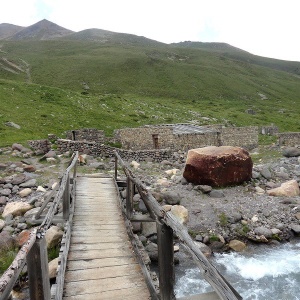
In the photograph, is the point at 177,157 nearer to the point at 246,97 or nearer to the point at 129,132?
the point at 129,132

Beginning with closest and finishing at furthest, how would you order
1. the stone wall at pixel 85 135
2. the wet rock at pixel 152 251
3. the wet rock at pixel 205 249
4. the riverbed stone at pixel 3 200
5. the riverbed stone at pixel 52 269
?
the riverbed stone at pixel 52 269 → the wet rock at pixel 152 251 → the wet rock at pixel 205 249 → the riverbed stone at pixel 3 200 → the stone wall at pixel 85 135

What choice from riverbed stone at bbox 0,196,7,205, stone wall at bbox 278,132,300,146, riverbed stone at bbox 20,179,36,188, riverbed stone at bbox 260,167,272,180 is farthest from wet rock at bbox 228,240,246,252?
stone wall at bbox 278,132,300,146

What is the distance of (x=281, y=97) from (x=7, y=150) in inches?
4071

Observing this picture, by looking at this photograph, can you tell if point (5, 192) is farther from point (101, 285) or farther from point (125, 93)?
point (125, 93)

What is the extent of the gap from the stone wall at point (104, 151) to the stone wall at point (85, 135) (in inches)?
203

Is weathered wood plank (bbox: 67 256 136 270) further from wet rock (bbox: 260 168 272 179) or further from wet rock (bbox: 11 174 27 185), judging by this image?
wet rock (bbox: 260 168 272 179)

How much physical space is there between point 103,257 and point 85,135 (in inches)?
857

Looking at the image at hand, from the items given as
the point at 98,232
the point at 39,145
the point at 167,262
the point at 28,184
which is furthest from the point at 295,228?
the point at 39,145

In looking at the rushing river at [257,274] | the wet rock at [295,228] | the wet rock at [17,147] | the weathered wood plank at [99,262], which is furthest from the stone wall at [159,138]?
the weathered wood plank at [99,262]

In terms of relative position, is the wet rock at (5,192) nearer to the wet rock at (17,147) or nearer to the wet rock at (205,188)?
the wet rock at (17,147)

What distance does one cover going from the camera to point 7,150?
20.2 metres

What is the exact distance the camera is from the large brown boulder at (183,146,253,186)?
48.7 feet

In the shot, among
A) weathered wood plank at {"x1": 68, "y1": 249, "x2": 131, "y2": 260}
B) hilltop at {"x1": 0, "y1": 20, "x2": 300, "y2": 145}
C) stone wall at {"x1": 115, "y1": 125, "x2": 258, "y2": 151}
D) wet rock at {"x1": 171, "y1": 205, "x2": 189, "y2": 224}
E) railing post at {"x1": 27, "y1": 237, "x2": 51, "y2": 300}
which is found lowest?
wet rock at {"x1": 171, "y1": 205, "x2": 189, "y2": 224}

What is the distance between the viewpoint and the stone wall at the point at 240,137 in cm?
3087
